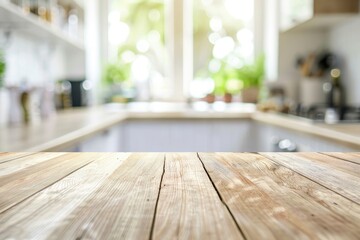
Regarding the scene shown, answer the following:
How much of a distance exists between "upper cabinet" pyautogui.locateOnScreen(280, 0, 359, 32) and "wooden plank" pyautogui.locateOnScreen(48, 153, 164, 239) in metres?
2.36

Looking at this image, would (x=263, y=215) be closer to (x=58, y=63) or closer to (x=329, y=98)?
(x=329, y=98)

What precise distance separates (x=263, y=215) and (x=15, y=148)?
3.54ft

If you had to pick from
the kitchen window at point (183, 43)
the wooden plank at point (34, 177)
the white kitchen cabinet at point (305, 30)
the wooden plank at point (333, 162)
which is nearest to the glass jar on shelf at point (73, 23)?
the kitchen window at point (183, 43)

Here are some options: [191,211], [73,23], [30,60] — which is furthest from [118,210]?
[73,23]

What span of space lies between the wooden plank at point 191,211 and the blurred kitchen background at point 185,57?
1.59 metres

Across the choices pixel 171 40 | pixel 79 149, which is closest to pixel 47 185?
pixel 79 149

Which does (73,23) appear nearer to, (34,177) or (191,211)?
(34,177)

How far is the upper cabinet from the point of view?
114 inches

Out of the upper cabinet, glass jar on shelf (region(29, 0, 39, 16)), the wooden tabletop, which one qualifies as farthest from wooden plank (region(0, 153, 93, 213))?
the upper cabinet

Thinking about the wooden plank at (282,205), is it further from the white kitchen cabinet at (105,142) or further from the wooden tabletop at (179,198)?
the white kitchen cabinet at (105,142)

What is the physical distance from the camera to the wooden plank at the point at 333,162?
0.92 m

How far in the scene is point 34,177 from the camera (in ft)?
2.78

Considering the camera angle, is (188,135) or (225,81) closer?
(188,135)

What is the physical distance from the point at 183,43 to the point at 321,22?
4.95ft
